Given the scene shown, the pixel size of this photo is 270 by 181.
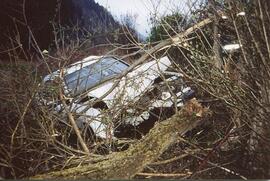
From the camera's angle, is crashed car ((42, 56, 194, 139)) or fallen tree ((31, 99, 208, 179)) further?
crashed car ((42, 56, 194, 139))

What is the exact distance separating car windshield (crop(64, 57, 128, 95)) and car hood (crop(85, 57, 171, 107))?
9 centimetres

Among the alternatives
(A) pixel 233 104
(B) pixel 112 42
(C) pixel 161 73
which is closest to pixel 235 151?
(A) pixel 233 104

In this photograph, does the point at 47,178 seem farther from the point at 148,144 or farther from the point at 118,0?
the point at 118,0

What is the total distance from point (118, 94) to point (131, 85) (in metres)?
0.15

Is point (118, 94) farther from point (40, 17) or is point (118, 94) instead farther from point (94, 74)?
point (40, 17)

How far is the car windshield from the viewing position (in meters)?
4.19

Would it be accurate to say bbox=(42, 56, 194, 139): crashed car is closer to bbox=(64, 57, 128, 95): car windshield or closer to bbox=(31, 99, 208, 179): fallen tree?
bbox=(64, 57, 128, 95): car windshield

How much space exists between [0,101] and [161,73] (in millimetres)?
1452

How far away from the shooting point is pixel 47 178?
9.23ft

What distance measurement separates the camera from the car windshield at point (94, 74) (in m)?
4.19

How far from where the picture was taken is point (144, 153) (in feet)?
9.11

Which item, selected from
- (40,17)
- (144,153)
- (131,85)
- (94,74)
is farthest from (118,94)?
(144,153)

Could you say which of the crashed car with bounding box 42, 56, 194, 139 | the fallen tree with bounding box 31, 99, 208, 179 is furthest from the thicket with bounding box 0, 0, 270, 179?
the crashed car with bounding box 42, 56, 194, 139

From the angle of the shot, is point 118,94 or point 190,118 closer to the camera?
point 190,118
